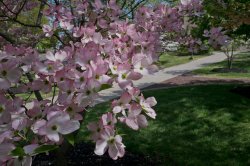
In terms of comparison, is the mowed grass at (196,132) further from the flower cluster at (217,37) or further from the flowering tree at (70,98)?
the flowering tree at (70,98)

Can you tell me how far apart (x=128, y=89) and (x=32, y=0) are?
4999mm

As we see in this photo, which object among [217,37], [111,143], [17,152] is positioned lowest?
[111,143]

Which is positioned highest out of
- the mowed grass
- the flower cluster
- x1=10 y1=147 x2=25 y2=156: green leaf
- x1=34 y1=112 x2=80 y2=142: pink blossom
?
the flower cluster

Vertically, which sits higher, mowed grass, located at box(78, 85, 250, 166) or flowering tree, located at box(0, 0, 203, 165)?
flowering tree, located at box(0, 0, 203, 165)

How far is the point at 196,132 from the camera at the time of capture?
738cm

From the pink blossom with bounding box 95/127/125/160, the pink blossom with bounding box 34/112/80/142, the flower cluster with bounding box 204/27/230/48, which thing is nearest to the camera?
the pink blossom with bounding box 34/112/80/142

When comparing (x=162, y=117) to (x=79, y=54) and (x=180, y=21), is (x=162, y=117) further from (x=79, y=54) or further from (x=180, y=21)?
(x=79, y=54)

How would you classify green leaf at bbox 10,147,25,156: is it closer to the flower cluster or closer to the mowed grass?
the flower cluster

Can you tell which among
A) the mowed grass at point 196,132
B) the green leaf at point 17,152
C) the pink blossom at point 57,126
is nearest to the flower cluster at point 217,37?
the pink blossom at point 57,126

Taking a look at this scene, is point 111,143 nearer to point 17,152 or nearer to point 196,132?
point 17,152

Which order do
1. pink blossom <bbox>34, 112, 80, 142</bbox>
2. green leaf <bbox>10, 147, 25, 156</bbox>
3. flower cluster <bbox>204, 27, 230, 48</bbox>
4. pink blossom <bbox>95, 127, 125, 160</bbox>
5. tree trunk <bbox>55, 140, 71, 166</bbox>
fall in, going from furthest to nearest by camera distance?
tree trunk <bbox>55, 140, 71, 166</bbox> → flower cluster <bbox>204, 27, 230, 48</bbox> → pink blossom <bbox>95, 127, 125, 160</bbox> → pink blossom <bbox>34, 112, 80, 142</bbox> → green leaf <bbox>10, 147, 25, 156</bbox>

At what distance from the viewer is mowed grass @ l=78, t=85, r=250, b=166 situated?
619cm

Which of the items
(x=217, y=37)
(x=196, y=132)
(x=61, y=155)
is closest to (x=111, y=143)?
(x=217, y=37)

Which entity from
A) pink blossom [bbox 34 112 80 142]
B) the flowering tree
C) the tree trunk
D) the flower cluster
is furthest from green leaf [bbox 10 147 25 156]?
the tree trunk
